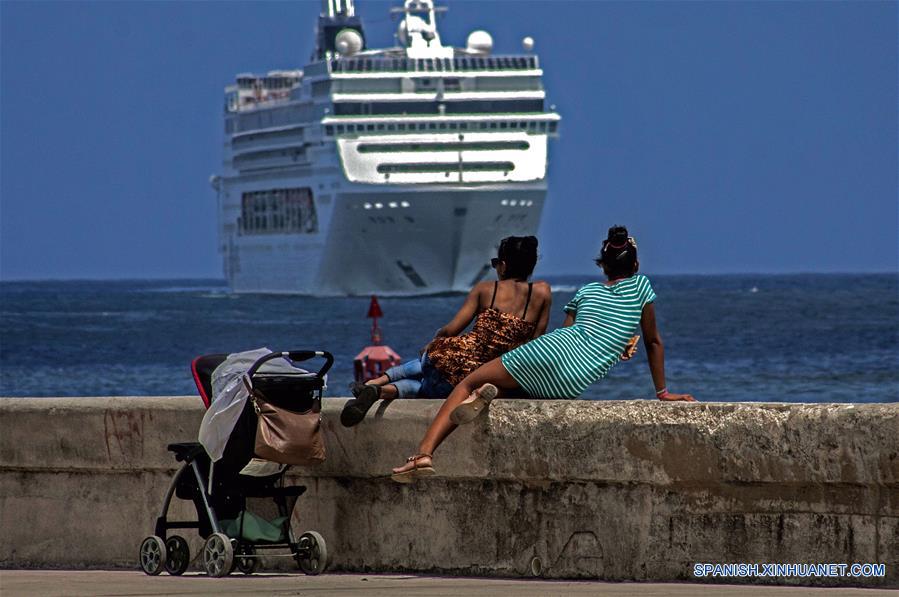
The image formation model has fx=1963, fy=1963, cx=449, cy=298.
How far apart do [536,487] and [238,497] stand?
108 cm

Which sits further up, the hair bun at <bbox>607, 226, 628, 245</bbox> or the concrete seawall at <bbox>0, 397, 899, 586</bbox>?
the hair bun at <bbox>607, 226, 628, 245</bbox>

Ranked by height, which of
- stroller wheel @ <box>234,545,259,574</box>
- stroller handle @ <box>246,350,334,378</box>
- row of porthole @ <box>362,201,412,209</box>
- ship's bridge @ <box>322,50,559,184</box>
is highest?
ship's bridge @ <box>322,50,559,184</box>

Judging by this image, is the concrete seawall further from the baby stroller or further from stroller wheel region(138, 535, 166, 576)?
stroller wheel region(138, 535, 166, 576)

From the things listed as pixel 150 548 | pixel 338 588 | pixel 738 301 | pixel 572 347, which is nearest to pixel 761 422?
pixel 572 347

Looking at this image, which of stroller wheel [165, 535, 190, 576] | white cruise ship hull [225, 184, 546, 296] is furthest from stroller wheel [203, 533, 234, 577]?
white cruise ship hull [225, 184, 546, 296]

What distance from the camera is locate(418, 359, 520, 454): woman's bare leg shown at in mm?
6836

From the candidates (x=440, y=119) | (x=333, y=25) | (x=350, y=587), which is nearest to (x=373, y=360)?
(x=350, y=587)

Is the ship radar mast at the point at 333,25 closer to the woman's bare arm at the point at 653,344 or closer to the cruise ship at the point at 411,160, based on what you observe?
the cruise ship at the point at 411,160

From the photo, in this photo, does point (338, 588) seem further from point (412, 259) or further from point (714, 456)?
point (412, 259)

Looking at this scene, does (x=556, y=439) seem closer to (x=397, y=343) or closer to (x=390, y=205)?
(x=397, y=343)

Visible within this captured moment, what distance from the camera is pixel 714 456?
6.55 meters

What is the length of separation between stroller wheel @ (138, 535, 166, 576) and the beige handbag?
1.78 feet

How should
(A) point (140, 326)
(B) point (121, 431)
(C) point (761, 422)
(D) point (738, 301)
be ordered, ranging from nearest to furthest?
(C) point (761, 422), (B) point (121, 431), (A) point (140, 326), (D) point (738, 301)

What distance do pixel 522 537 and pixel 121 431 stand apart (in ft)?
5.40
